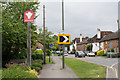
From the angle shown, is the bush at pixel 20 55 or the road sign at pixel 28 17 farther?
the bush at pixel 20 55

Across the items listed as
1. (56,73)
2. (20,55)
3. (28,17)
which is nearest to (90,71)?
(56,73)

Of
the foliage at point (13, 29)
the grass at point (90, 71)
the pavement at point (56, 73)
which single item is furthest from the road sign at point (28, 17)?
the grass at point (90, 71)

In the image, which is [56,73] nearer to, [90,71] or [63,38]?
[90,71]

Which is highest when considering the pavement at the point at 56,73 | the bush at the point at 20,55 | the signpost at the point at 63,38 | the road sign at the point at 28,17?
the road sign at the point at 28,17

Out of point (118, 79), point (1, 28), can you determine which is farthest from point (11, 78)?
point (1, 28)

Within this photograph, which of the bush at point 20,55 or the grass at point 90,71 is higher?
the bush at point 20,55

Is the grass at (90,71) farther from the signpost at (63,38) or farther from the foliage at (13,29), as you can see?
the foliage at (13,29)

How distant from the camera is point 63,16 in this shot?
15.2 meters

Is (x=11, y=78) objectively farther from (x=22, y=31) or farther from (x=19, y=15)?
(x=19, y=15)

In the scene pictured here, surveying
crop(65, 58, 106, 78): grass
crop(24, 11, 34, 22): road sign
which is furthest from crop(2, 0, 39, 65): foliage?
crop(65, 58, 106, 78): grass

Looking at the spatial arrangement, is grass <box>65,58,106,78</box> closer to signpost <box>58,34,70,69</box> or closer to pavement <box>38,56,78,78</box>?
pavement <box>38,56,78,78</box>

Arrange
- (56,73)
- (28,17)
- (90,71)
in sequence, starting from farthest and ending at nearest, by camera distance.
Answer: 1. (90,71)
2. (56,73)
3. (28,17)

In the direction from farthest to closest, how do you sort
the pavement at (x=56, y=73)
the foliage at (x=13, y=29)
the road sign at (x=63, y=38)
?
1. the road sign at (x=63, y=38)
2. the foliage at (x=13, y=29)
3. the pavement at (x=56, y=73)

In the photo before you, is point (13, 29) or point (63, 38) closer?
point (13, 29)
